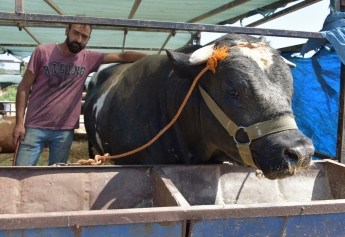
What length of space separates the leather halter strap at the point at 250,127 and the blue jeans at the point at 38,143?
76.3 inches

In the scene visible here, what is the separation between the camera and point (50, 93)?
138 inches

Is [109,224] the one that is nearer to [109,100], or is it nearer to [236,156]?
[236,156]

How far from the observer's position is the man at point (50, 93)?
3.48 meters

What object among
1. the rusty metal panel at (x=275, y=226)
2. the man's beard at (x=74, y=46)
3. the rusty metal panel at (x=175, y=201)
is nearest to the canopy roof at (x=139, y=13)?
the man's beard at (x=74, y=46)

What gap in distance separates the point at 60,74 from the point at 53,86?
0.48 ft

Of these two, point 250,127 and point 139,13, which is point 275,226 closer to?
point 250,127

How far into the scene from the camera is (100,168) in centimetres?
225

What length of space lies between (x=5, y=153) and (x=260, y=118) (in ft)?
21.1

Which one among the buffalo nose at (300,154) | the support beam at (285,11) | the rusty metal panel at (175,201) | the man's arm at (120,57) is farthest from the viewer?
the man's arm at (120,57)

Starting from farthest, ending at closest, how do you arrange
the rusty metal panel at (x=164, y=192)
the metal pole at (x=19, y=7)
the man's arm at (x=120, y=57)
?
the man's arm at (x=120, y=57)
the metal pole at (x=19, y=7)
the rusty metal panel at (x=164, y=192)

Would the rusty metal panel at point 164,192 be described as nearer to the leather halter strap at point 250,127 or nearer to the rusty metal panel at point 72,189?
the rusty metal panel at point 72,189

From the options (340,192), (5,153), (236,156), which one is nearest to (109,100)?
(236,156)

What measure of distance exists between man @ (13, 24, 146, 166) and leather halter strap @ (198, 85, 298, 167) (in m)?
1.79

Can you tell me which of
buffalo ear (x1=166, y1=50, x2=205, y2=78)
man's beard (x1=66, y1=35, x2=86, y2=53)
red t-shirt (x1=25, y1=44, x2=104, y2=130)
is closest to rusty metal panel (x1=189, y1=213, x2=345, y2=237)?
buffalo ear (x1=166, y1=50, x2=205, y2=78)
